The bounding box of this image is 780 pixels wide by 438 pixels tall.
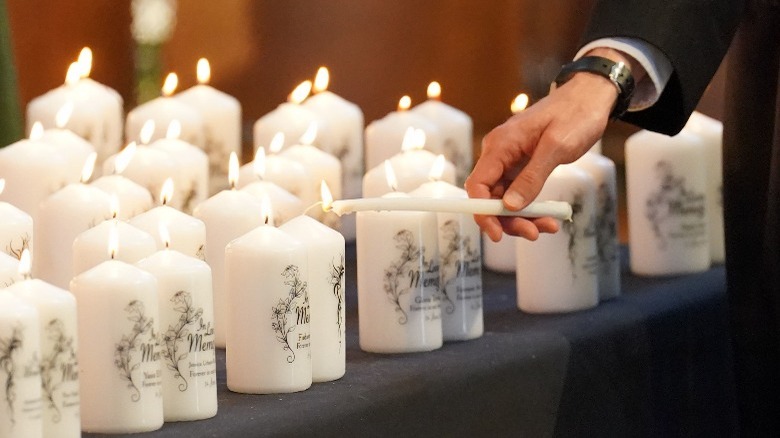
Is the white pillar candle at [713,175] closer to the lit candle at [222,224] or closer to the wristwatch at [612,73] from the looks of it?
the wristwatch at [612,73]

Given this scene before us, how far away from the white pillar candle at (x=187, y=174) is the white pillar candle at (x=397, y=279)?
0.29m

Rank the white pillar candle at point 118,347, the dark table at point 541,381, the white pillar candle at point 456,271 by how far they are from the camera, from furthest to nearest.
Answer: the white pillar candle at point 456,271 < the dark table at point 541,381 < the white pillar candle at point 118,347

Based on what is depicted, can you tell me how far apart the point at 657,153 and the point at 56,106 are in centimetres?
84

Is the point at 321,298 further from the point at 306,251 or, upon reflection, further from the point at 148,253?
the point at 148,253

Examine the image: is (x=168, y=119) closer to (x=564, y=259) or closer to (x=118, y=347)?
(x=564, y=259)

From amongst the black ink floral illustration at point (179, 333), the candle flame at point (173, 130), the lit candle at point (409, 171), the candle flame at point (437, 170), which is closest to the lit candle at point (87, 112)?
the candle flame at point (173, 130)

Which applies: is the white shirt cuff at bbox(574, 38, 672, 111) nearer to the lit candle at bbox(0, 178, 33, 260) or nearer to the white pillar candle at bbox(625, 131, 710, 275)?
the white pillar candle at bbox(625, 131, 710, 275)

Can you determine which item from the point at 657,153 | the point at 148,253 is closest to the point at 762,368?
the point at 657,153

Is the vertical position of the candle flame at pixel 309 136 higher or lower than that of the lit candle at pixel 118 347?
higher

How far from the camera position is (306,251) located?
136 centimetres

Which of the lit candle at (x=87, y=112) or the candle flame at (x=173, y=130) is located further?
the lit candle at (x=87, y=112)

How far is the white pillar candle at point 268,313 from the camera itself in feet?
4.37

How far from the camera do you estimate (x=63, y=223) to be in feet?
4.92

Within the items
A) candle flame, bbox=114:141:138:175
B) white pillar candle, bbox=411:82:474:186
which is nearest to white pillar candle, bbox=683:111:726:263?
white pillar candle, bbox=411:82:474:186
